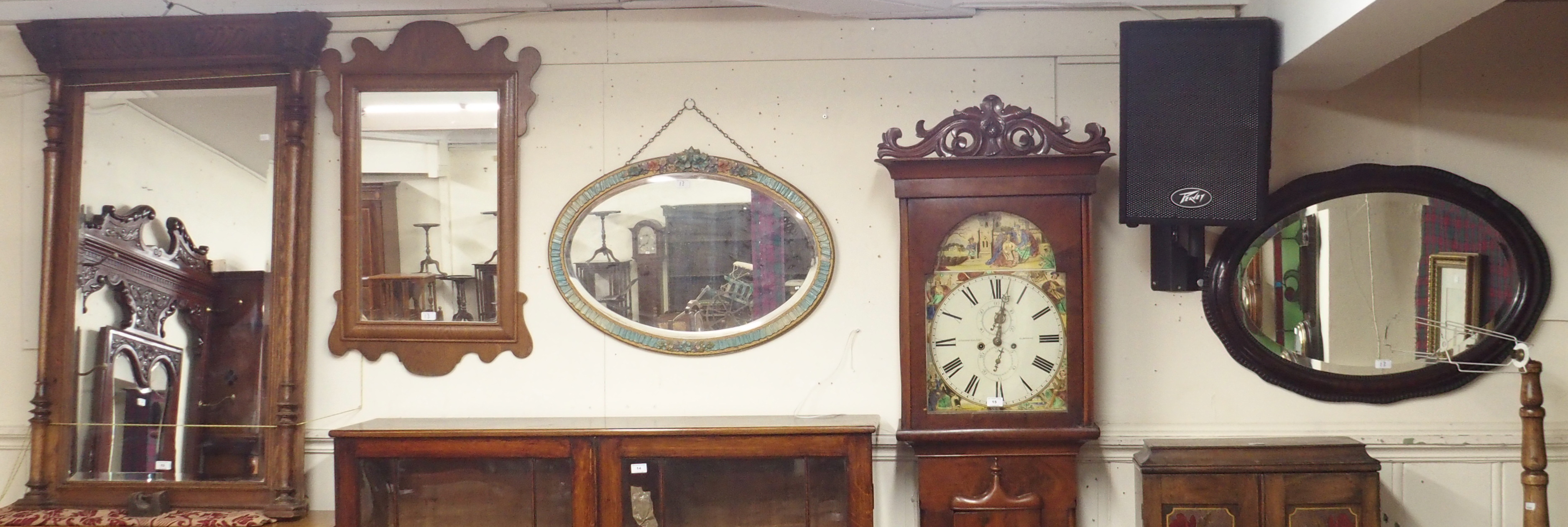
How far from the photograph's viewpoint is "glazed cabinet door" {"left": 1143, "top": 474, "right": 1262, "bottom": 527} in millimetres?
2627

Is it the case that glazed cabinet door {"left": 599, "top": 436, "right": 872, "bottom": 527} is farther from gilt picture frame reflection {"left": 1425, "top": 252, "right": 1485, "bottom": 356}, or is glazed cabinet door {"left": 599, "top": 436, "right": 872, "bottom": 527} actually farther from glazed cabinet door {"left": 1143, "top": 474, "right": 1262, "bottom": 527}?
gilt picture frame reflection {"left": 1425, "top": 252, "right": 1485, "bottom": 356}

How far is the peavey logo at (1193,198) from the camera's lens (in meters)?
2.49

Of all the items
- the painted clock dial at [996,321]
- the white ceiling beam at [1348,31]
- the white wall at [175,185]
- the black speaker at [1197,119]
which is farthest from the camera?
Answer: the white wall at [175,185]

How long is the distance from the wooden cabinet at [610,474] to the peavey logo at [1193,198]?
40.4 inches

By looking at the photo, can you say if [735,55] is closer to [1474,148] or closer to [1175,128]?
[1175,128]

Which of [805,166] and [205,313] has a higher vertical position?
[805,166]

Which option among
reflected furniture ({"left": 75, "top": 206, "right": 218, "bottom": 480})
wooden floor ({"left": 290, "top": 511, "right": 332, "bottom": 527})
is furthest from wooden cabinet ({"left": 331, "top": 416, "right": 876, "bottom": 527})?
reflected furniture ({"left": 75, "top": 206, "right": 218, "bottom": 480})

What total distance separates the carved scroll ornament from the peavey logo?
28cm

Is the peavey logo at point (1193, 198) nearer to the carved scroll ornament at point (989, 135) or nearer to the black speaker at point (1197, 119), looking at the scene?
the black speaker at point (1197, 119)

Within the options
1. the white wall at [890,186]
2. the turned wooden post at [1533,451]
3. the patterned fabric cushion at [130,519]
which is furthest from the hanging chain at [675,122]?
the turned wooden post at [1533,451]

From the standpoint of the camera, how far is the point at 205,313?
9.48ft

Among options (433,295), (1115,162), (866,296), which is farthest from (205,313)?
(1115,162)

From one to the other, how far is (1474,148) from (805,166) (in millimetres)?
1994

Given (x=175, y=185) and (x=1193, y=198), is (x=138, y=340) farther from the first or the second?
(x=1193, y=198)
